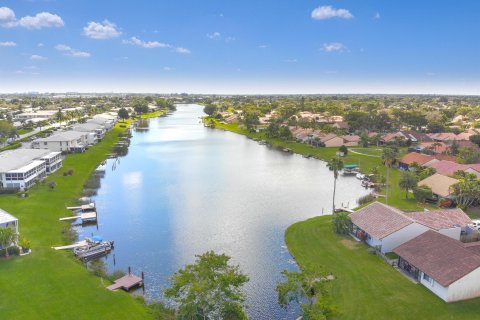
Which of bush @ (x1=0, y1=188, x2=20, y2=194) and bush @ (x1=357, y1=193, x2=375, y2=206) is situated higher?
bush @ (x1=0, y1=188, x2=20, y2=194)

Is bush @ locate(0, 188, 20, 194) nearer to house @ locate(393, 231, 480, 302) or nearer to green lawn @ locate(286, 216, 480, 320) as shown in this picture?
green lawn @ locate(286, 216, 480, 320)

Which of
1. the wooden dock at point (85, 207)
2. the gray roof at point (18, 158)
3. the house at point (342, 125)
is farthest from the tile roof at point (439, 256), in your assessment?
the house at point (342, 125)

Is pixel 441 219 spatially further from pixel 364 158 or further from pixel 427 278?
pixel 364 158

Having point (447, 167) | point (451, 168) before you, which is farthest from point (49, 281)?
point (447, 167)

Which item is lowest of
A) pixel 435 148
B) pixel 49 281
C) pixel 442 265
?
pixel 49 281

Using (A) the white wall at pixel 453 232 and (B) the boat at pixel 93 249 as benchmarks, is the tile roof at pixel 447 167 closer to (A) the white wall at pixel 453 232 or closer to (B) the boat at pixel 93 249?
(A) the white wall at pixel 453 232

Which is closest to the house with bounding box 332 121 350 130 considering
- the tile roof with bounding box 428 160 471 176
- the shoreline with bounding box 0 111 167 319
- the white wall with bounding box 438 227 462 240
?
the tile roof with bounding box 428 160 471 176
